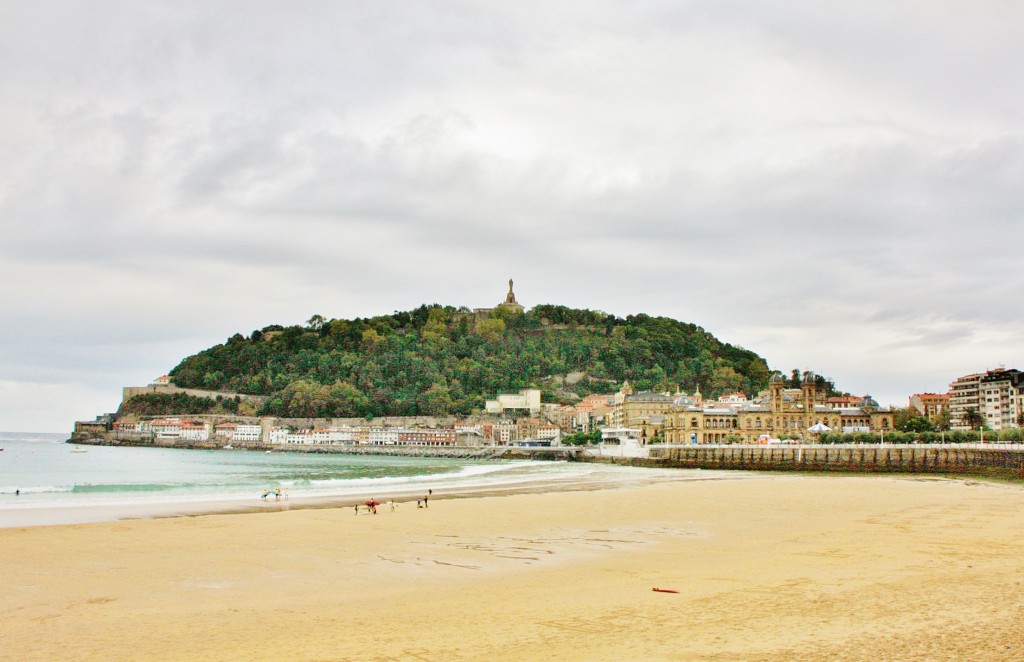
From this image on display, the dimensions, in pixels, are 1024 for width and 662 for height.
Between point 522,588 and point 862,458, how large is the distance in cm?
5801

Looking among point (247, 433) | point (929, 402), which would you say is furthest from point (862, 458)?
point (247, 433)

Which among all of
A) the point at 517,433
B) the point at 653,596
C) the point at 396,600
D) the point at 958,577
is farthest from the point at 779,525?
the point at 517,433

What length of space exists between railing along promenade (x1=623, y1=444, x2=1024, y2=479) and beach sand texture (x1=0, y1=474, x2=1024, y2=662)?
31.8 meters

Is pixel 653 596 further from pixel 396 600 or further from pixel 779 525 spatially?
pixel 779 525

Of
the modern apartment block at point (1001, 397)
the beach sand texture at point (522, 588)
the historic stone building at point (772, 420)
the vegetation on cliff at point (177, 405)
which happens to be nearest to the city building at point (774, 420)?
the historic stone building at point (772, 420)

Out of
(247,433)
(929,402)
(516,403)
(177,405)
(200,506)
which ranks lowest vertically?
(247,433)

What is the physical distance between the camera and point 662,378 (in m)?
188

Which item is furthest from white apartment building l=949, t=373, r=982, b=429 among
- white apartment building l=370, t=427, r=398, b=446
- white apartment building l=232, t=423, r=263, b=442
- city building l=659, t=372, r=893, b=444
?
white apartment building l=232, t=423, r=263, b=442

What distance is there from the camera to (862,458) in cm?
6456

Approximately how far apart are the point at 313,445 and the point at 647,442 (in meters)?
82.0

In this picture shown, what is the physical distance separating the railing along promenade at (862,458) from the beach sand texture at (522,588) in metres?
31.8

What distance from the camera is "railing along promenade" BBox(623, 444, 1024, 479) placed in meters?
53.1

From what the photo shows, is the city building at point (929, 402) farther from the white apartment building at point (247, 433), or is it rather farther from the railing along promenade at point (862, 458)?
the white apartment building at point (247, 433)

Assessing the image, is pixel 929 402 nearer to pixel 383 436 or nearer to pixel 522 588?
pixel 383 436
